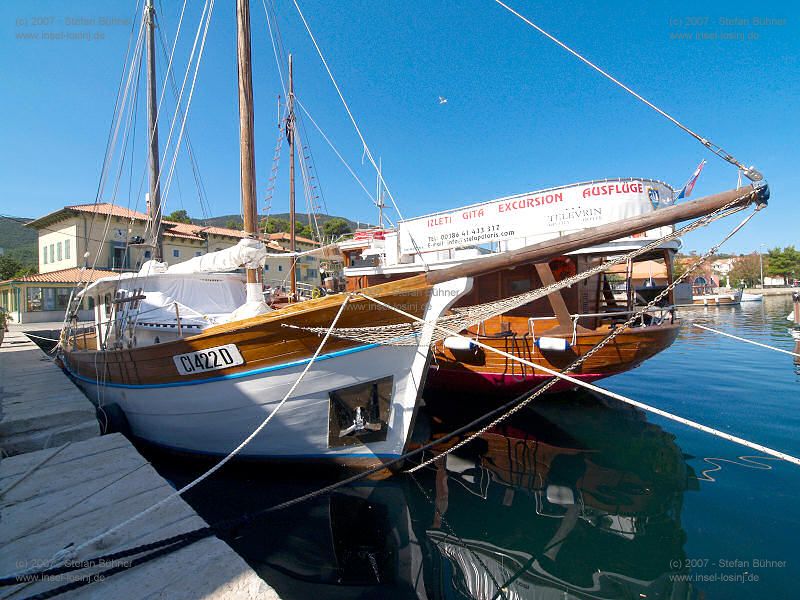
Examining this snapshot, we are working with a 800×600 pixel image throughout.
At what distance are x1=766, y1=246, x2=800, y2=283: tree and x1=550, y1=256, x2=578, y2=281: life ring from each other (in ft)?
254

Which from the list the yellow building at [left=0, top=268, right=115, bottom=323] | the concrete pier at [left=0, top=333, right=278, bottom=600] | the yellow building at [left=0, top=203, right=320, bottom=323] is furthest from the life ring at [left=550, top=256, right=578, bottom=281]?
the yellow building at [left=0, top=268, right=115, bottom=323]

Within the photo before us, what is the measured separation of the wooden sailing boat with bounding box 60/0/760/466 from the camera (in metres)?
4.26

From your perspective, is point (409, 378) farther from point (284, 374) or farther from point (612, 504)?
point (612, 504)

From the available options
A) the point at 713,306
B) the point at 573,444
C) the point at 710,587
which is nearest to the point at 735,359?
the point at 573,444

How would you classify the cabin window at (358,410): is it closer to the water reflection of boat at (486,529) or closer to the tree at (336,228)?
the water reflection of boat at (486,529)

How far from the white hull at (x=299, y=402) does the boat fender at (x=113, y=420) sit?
1321mm

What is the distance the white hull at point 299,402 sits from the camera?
4469 millimetres

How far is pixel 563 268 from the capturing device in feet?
27.2

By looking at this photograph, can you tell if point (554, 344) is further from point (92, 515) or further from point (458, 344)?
point (92, 515)

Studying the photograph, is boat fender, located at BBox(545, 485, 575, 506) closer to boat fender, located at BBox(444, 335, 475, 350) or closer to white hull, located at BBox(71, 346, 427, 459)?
white hull, located at BBox(71, 346, 427, 459)

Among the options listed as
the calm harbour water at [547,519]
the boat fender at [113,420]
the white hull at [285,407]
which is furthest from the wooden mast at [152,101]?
the calm harbour water at [547,519]

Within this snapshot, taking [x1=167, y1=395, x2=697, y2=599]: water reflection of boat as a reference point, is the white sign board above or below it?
above

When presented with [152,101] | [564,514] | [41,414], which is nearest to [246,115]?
[41,414]

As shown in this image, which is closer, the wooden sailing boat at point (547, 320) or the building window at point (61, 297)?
the wooden sailing boat at point (547, 320)
